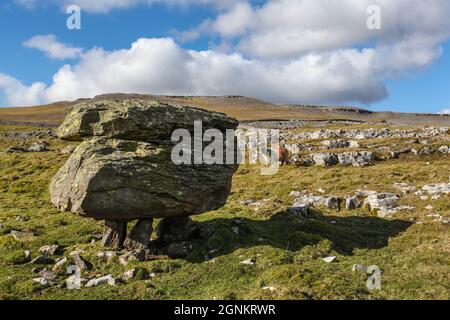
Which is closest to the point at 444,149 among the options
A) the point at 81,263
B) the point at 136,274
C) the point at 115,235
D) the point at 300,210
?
the point at 300,210

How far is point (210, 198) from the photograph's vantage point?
25.3 m

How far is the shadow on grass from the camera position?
23.9 metres

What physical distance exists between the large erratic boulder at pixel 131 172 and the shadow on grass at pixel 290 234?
6.25ft

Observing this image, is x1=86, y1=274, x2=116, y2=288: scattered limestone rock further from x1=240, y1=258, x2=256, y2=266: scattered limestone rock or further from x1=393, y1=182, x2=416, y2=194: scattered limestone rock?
x1=393, y1=182, x2=416, y2=194: scattered limestone rock

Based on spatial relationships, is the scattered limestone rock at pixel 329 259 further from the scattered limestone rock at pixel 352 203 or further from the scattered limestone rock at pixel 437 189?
the scattered limestone rock at pixel 437 189

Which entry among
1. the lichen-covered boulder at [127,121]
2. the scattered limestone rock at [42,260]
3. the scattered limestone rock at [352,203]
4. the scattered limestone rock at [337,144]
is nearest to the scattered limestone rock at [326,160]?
the scattered limestone rock at [337,144]

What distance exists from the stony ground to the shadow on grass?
0.06m

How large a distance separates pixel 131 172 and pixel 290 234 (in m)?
9.58

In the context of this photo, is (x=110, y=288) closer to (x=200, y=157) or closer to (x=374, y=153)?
(x=200, y=157)

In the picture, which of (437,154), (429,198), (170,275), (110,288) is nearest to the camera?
(110,288)

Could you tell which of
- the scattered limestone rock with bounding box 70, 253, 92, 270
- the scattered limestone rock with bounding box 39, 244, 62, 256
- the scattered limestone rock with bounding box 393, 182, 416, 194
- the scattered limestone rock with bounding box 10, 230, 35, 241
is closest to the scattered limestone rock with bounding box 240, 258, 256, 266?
the scattered limestone rock with bounding box 70, 253, 92, 270

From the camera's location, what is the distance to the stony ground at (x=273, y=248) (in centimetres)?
1855

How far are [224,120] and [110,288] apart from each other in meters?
11.4
